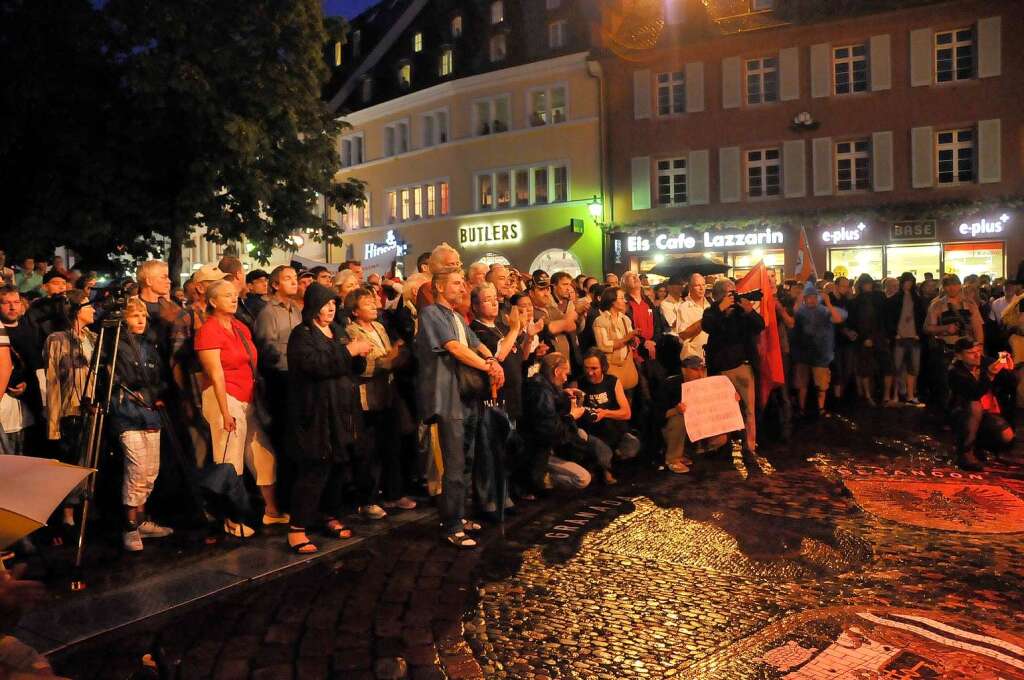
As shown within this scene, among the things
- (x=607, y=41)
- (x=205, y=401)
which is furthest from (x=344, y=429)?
(x=607, y=41)

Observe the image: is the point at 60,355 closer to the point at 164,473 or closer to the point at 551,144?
the point at 164,473

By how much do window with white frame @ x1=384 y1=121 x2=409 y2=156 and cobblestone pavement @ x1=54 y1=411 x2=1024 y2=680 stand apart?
113 ft

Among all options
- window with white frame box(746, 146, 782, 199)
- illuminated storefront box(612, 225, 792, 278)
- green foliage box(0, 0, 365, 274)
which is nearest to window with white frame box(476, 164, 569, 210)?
illuminated storefront box(612, 225, 792, 278)

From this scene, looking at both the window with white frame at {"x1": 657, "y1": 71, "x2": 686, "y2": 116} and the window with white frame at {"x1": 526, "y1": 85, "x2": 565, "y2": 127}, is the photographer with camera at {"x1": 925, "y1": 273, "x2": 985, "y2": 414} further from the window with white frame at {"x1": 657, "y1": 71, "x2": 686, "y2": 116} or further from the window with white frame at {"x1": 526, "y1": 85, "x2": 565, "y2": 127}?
the window with white frame at {"x1": 526, "y1": 85, "x2": 565, "y2": 127}

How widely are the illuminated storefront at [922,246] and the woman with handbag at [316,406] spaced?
25356mm

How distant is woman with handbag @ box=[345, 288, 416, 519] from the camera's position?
7625 millimetres

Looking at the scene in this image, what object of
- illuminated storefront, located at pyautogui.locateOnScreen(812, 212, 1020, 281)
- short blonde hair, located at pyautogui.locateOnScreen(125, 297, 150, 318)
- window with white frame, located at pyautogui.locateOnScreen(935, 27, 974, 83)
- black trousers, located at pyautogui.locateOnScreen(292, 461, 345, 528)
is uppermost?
window with white frame, located at pyautogui.locateOnScreen(935, 27, 974, 83)

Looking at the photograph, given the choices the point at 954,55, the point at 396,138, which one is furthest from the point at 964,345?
the point at 396,138

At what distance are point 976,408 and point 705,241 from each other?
Answer: 22.5 meters

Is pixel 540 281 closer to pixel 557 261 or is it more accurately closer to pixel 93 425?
pixel 93 425

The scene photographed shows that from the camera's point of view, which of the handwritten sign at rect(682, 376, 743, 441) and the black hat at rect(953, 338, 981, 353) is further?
the handwritten sign at rect(682, 376, 743, 441)

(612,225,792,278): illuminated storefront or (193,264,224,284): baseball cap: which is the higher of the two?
(612,225,792,278): illuminated storefront

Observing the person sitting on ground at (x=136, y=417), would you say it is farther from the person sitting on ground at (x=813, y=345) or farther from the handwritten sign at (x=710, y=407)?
the person sitting on ground at (x=813, y=345)

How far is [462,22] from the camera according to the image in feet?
129
